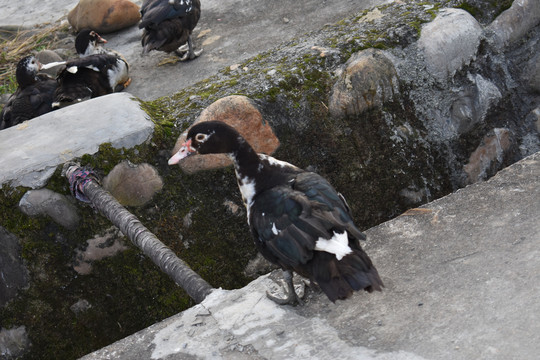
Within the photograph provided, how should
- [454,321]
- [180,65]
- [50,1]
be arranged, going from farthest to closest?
[50,1], [180,65], [454,321]

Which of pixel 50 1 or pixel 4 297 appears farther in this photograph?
pixel 50 1

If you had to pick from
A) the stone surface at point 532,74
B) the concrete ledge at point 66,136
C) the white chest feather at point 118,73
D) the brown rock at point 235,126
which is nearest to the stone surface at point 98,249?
the concrete ledge at point 66,136

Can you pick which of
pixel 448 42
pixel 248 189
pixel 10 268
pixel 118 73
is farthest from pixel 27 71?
pixel 448 42

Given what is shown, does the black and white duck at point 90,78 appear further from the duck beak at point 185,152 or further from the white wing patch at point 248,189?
the white wing patch at point 248,189

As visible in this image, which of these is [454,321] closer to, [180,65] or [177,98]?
[177,98]

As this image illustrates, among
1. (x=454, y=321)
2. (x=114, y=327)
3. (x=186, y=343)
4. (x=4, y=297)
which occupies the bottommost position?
(x=114, y=327)

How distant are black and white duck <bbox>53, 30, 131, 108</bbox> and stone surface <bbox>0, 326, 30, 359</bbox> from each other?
1741 mm

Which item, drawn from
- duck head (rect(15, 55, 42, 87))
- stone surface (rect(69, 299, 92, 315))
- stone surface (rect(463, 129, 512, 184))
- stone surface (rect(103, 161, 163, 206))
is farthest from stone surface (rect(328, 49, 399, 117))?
duck head (rect(15, 55, 42, 87))

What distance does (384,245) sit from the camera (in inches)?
120

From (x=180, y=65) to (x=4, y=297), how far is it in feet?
8.18

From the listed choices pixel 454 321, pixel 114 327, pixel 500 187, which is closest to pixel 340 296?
pixel 454 321

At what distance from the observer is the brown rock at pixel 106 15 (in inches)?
239

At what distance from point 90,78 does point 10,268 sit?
1959 mm

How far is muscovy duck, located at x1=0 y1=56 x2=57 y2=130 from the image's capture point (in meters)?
4.57
